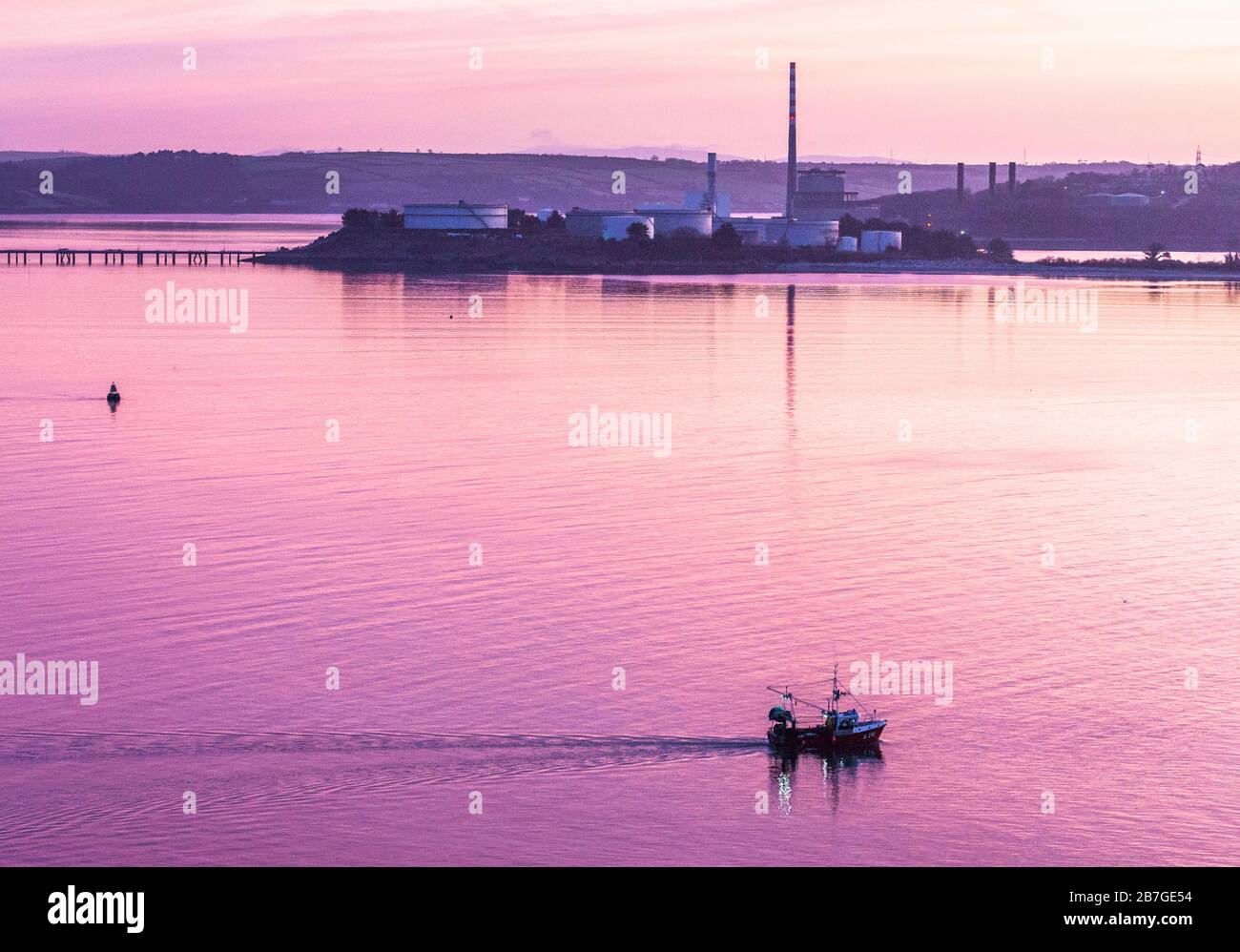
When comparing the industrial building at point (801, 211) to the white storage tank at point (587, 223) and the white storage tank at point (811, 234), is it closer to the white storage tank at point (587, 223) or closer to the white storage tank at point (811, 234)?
the white storage tank at point (811, 234)

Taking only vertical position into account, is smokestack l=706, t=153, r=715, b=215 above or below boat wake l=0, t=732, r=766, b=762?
above

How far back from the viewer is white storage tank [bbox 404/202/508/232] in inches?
6614

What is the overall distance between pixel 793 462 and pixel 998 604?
15.9 metres

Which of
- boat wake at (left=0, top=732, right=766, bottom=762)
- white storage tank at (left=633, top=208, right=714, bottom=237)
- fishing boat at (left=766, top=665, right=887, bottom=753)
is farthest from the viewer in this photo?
white storage tank at (left=633, top=208, right=714, bottom=237)

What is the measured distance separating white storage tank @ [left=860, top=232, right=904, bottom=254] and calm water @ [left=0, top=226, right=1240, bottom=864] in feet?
358

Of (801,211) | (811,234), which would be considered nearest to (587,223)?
(811,234)

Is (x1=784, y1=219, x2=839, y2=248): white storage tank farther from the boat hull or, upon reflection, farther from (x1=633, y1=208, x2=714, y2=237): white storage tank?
the boat hull

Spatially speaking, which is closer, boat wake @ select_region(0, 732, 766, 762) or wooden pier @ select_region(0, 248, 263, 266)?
boat wake @ select_region(0, 732, 766, 762)

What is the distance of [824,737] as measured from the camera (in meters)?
20.5

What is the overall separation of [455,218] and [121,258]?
34977 mm

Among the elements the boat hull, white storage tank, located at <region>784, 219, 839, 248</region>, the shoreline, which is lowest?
the boat hull

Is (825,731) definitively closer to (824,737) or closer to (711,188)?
(824,737)

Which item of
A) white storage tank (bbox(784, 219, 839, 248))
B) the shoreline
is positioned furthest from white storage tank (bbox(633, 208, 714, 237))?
the shoreline

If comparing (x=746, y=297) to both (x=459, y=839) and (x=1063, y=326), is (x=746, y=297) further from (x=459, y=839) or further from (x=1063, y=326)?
(x=459, y=839)
